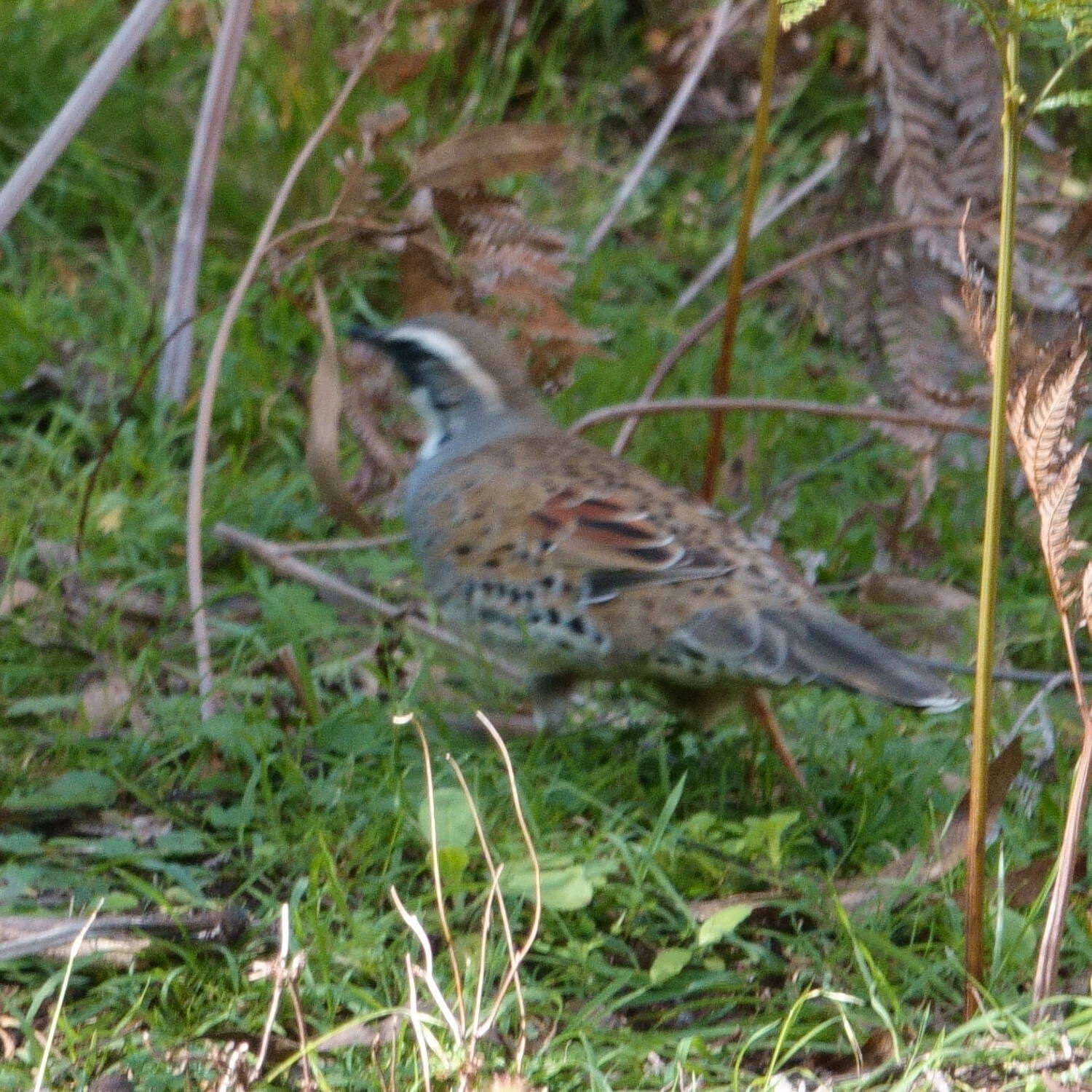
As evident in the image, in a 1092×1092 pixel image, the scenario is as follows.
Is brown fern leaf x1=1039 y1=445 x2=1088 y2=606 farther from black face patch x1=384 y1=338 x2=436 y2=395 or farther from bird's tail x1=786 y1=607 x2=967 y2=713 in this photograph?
black face patch x1=384 y1=338 x2=436 y2=395

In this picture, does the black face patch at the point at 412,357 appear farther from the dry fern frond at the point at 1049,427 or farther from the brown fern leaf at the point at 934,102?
the dry fern frond at the point at 1049,427

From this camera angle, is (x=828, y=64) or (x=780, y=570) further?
(x=828, y=64)

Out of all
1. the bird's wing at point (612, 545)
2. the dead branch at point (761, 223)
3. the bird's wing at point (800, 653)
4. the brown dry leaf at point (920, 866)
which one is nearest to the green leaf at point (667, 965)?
the brown dry leaf at point (920, 866)

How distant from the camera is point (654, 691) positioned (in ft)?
16.7

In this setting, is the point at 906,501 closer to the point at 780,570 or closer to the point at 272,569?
the point at 780,570

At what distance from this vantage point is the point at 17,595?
5.31 metres

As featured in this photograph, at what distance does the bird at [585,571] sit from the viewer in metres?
4.06

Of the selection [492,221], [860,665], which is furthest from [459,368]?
[860,665]

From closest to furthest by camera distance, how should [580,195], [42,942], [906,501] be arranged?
[42,942], [906,501], [580,195]

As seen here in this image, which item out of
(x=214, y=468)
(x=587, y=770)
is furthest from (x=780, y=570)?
(x=214, y=468)

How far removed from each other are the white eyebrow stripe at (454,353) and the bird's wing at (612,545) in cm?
76

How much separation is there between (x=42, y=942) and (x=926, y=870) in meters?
1.79

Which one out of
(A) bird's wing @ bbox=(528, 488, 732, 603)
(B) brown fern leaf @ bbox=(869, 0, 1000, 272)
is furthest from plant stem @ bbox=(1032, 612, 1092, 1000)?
(B) brown fern leaf @ bbox=(869, 0, 1000, 272)

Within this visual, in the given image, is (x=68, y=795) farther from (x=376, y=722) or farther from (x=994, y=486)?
(x=994, y=486)
